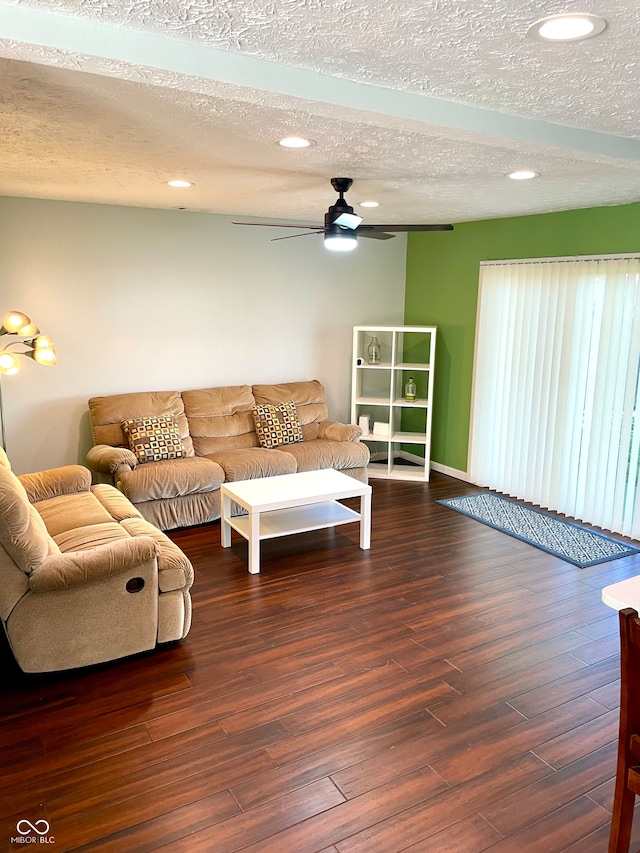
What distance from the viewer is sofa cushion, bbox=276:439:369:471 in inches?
212

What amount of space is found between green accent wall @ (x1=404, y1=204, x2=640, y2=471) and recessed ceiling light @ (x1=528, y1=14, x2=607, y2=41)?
3.32 metres

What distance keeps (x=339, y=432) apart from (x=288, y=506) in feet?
5.86

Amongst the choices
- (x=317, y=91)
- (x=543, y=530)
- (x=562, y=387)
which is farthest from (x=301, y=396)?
(x=317, y=91)

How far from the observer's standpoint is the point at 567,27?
1.63 m

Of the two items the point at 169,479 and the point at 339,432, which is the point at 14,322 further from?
the point at 339,432

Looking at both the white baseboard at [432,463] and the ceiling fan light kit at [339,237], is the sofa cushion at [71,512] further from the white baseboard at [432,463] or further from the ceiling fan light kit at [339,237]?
the white baseboard at [432,463]

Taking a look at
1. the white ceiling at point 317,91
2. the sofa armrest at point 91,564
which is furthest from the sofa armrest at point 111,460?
the white ceiling at point 317,91

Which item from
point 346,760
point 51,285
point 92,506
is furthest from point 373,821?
point 51,285

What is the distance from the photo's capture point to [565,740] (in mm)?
2564

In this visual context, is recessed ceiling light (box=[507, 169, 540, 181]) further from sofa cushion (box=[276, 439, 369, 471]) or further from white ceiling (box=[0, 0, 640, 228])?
sofa cushion (box=[276, 439, 369, 471])

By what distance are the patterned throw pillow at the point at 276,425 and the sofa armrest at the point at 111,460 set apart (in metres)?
1.21

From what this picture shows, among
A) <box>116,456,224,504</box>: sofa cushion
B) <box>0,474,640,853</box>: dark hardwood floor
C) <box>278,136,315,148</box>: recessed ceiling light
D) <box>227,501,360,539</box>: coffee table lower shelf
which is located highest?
<box>278,136,315,148</box>: recessed ceiling light

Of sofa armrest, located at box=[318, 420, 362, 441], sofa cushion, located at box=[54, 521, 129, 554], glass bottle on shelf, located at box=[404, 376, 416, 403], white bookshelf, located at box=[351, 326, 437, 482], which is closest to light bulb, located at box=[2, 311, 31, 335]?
sofa cushion, located at box=[54, 521, 129, 554]

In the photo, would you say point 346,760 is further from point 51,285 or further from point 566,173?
point 51,285
